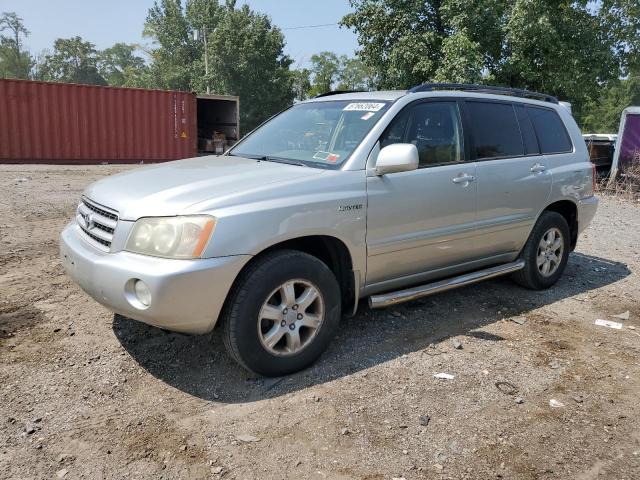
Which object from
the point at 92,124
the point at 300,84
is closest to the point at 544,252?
the point at 92,124

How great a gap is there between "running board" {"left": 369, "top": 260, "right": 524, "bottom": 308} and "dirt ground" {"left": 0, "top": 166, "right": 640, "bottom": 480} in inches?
13.8

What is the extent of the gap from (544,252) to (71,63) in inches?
3757

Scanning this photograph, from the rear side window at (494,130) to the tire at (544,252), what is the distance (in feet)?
2.48

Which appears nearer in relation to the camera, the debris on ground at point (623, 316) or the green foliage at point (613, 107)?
the debris on ground at point (623, 316)

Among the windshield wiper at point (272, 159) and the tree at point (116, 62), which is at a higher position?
the tree at point (116, 62)

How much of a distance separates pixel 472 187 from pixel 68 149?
50.0ft

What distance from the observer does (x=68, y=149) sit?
1652cm

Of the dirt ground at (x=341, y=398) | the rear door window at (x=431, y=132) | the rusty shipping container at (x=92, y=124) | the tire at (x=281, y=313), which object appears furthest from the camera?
the rusty shipping container at (x=92, y=124)

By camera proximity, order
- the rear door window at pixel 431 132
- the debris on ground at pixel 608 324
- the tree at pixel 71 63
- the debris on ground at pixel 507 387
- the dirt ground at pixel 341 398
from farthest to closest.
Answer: the tree at pixel 71 63
the debris on ground at pixel 608 324
the rear door window at pixel 431 132
the debris on ground at pixel 507 387
the dirt ground at pixel 341 398

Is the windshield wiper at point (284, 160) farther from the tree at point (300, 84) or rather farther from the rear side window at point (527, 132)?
the tree at point (300, 84)

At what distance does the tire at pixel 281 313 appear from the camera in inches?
123

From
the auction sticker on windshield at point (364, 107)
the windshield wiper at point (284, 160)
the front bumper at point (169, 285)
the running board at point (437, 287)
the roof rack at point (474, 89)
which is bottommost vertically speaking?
the running board at point (437, 287)

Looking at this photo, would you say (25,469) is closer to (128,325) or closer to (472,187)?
(128,325)

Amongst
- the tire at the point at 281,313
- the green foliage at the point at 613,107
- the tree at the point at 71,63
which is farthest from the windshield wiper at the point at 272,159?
the tree at the point at 71,63
